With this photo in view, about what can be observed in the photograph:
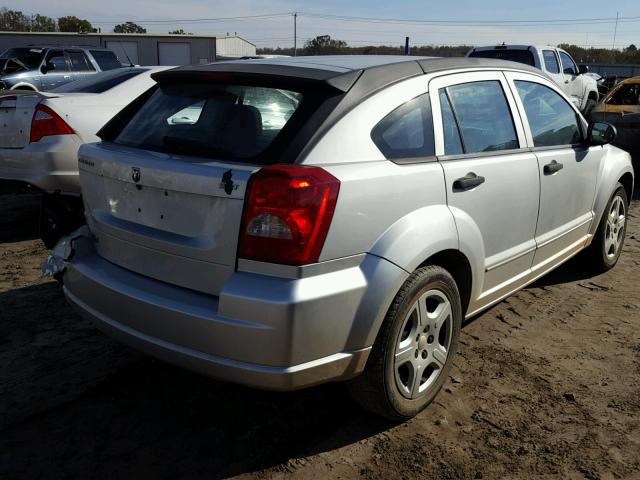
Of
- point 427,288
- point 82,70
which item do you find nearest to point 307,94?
point 427,288

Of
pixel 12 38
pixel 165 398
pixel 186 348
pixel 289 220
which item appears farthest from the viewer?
pixel 12 38

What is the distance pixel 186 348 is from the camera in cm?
262

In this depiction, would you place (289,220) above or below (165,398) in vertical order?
above

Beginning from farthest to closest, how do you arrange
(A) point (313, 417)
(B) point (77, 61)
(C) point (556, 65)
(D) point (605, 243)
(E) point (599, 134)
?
(B) point (77, 61), (C) point (556, 65), (D) point (605, 243), (E) point (599, 134), (A) point (313, 417)

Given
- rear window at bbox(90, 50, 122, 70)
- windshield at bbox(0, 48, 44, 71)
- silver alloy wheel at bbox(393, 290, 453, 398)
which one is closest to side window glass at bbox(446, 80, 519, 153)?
silver alloy wheel at bbox(393, 290, 453, 398)

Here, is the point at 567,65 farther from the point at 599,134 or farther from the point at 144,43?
the point at 144,43

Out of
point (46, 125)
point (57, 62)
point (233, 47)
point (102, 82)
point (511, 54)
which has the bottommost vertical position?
point (46, 125)

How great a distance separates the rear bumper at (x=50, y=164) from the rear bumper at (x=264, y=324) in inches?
130

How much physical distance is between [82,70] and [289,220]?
1779 cm

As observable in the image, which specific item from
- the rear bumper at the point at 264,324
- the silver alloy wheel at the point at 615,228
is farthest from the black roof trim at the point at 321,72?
the silver alloy wheel at the point at 615,228

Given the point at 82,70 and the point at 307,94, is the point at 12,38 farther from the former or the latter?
the point at 307,94

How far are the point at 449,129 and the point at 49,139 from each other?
4.06 m

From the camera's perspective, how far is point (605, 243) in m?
5.28

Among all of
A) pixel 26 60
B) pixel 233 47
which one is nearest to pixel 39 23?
pixel 233 47
